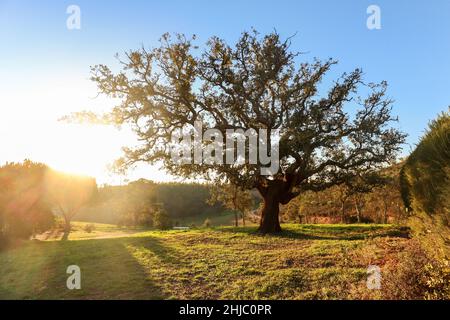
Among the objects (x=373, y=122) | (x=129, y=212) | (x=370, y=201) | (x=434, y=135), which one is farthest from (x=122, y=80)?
(x=129, y=212)

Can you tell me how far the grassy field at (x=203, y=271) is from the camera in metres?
10.1

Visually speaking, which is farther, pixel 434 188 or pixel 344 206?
pixel 344 206

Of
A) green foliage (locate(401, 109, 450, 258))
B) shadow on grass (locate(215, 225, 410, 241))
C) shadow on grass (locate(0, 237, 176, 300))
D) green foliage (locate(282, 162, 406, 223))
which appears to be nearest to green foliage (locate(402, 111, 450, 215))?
green foliage (locate(401, 109, 450, 258))

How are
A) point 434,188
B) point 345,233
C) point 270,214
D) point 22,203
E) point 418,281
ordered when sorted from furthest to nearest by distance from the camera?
point 22,203 → point 270,214 → point 345,233 → point 434,188 → point 418,281

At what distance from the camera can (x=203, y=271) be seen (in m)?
12.9

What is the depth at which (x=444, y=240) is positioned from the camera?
7875 mm

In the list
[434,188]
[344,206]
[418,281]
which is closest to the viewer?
[418,281]

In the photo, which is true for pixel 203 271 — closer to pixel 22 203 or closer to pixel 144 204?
pixel 22 203

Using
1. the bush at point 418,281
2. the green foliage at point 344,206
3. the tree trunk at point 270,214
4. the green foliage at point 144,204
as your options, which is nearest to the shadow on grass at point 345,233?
the tree trunk at point 270,214

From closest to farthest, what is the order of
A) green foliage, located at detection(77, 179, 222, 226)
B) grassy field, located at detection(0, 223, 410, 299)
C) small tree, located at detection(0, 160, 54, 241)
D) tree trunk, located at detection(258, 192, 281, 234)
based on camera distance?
grassy field, located at detection(0, 223, 410, 299) < tree trunk, located at detection(258, 192, 281, 234) < small tree, located at detection(0, 160, 54, 241) < green foliage, located at detection(77, 179, 222, 226)

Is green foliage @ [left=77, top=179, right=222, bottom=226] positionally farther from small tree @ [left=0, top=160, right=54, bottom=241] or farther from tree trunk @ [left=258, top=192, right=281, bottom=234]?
tree trunk @ [left=258, top=192, right=281, bottom=234]

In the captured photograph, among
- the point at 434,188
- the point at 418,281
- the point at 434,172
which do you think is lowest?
the point at 418,281

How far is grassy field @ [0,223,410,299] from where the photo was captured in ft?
33.2

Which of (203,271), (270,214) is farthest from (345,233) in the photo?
(203,271)
